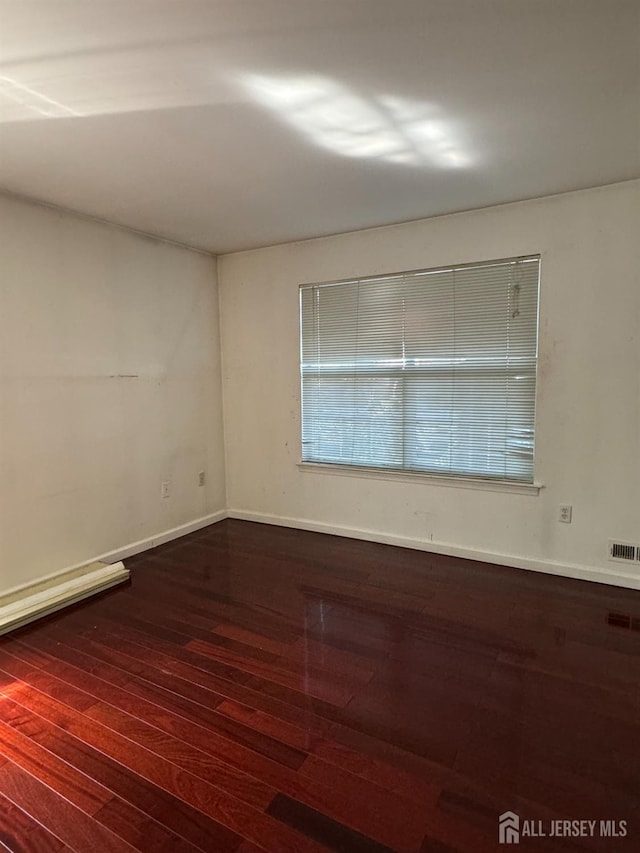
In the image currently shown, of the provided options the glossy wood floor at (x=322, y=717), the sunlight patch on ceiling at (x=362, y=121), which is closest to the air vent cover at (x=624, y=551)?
the glossy wood floor at (x=322, y=717)

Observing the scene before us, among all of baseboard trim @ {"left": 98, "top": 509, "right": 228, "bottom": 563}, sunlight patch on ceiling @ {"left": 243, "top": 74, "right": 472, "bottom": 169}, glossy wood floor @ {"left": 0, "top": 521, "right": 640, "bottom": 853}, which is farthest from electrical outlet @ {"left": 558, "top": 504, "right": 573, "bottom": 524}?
baseboard trim @ {"left": 98, "top": 509, "right": 228, "bottom": 563}

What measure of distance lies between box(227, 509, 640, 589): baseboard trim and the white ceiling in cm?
241

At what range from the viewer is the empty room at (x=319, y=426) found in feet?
4.98

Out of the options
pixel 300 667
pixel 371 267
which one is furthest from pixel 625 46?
pixel 300 667

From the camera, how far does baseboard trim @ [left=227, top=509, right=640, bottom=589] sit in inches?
118

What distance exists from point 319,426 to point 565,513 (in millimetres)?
1967

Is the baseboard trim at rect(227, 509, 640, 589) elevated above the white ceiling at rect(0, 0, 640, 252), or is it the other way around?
the white ceiling at rect(0, 0, 640, 252)

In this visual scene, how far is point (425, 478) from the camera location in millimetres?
3590

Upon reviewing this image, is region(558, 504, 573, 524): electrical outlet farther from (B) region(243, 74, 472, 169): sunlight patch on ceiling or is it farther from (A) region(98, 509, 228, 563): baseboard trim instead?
(A) region(98, 509, 228, 563): baseboard trim

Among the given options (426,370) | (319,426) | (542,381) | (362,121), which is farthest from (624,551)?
(362,121)

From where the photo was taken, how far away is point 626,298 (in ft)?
9.32

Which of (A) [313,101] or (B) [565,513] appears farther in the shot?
(B) [565,513]

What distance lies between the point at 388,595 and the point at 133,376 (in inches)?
96.6

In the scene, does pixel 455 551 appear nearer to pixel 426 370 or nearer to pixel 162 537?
pixel 426 370
